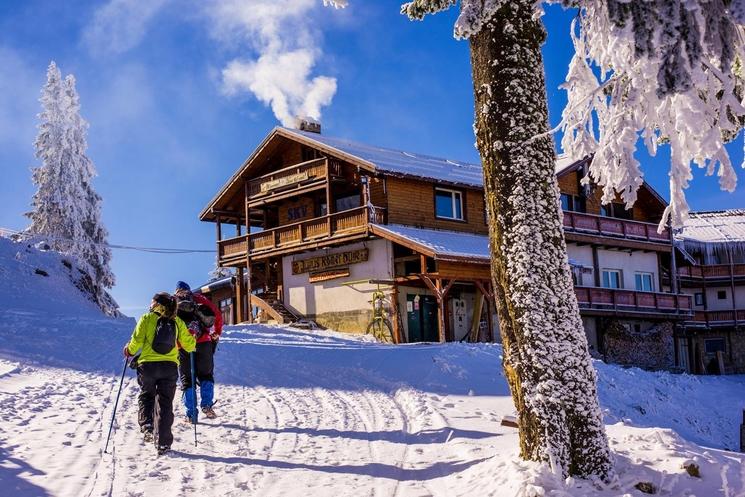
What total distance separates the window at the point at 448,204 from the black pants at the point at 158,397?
779 inches

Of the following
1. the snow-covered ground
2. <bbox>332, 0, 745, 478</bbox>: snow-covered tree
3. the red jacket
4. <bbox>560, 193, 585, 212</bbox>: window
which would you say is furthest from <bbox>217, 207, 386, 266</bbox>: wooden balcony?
<bbox>332, 0, 745, 478</bbox>: snow-covered tree

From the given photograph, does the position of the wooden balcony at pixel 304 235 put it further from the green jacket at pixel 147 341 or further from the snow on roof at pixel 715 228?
the snow on roof at pixel 715 228

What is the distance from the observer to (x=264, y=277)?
29891 mm

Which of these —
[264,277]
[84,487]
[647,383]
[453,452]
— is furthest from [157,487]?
[264,277]

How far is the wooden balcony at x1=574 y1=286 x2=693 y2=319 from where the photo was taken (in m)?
28.6

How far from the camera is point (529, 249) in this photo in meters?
6.04

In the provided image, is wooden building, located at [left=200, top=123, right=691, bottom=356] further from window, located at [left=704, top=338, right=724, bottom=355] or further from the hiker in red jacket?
the hiker in red jacket

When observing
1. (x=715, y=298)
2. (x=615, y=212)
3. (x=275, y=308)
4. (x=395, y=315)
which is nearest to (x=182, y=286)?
(x=395, y=315)

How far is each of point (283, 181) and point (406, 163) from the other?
502 cm

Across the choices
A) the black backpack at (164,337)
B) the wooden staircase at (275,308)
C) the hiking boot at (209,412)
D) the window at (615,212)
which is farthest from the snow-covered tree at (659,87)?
the window at (615,212)

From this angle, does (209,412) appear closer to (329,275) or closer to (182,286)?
(182,286)

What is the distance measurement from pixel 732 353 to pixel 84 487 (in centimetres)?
4043

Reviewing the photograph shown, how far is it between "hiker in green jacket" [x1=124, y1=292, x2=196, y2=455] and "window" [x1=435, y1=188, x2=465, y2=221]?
19.6 metres

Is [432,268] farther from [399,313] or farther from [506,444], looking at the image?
[506,444]
